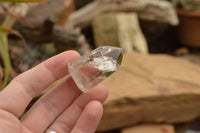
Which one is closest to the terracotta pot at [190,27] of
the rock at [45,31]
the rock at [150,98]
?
the rock at [150,98]

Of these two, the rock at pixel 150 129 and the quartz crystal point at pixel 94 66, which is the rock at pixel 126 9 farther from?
the quartz crystal point at pixel 94 66

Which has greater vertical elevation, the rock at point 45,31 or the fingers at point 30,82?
the fingers at point 30,82

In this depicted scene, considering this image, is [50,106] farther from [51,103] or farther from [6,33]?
[6,33]

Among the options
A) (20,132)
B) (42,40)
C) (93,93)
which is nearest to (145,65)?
(42,40)

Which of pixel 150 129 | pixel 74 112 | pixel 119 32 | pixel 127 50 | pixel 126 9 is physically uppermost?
pixel 74 112

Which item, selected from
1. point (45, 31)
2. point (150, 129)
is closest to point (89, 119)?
point (150, 129)
